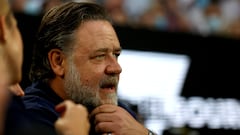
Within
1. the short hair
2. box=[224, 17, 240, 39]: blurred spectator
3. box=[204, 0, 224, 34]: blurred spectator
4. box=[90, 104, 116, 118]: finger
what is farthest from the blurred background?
box=[90, 104, 116, 118]: finger

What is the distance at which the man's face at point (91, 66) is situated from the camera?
57.6 inches

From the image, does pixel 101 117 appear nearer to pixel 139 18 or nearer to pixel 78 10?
pixel 78 10

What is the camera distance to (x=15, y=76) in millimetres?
771

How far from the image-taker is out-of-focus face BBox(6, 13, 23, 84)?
757 millimetres

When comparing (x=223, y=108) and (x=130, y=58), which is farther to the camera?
(x=223, y=108)

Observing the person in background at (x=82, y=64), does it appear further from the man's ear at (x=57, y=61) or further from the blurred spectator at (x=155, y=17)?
the blurred spectator at (x=155, y=17)

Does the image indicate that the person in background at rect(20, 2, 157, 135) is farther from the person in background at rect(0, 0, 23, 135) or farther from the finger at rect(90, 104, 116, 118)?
the person in background at rect(0, 0, 23, 135)

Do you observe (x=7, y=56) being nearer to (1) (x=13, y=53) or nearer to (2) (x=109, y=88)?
(1) (x=13, y=53)

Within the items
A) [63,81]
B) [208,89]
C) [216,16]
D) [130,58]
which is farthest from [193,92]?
[63,81]

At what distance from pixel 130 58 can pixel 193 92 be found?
0.45m

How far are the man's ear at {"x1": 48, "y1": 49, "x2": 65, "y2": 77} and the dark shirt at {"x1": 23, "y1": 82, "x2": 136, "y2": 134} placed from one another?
0.16 feet

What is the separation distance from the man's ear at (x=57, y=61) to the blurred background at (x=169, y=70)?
1.24m

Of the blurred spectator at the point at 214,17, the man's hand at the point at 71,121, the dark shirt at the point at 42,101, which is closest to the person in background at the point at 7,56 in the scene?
the man's hand at the point at 71,121

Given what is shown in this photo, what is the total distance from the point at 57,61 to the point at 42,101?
114mm
